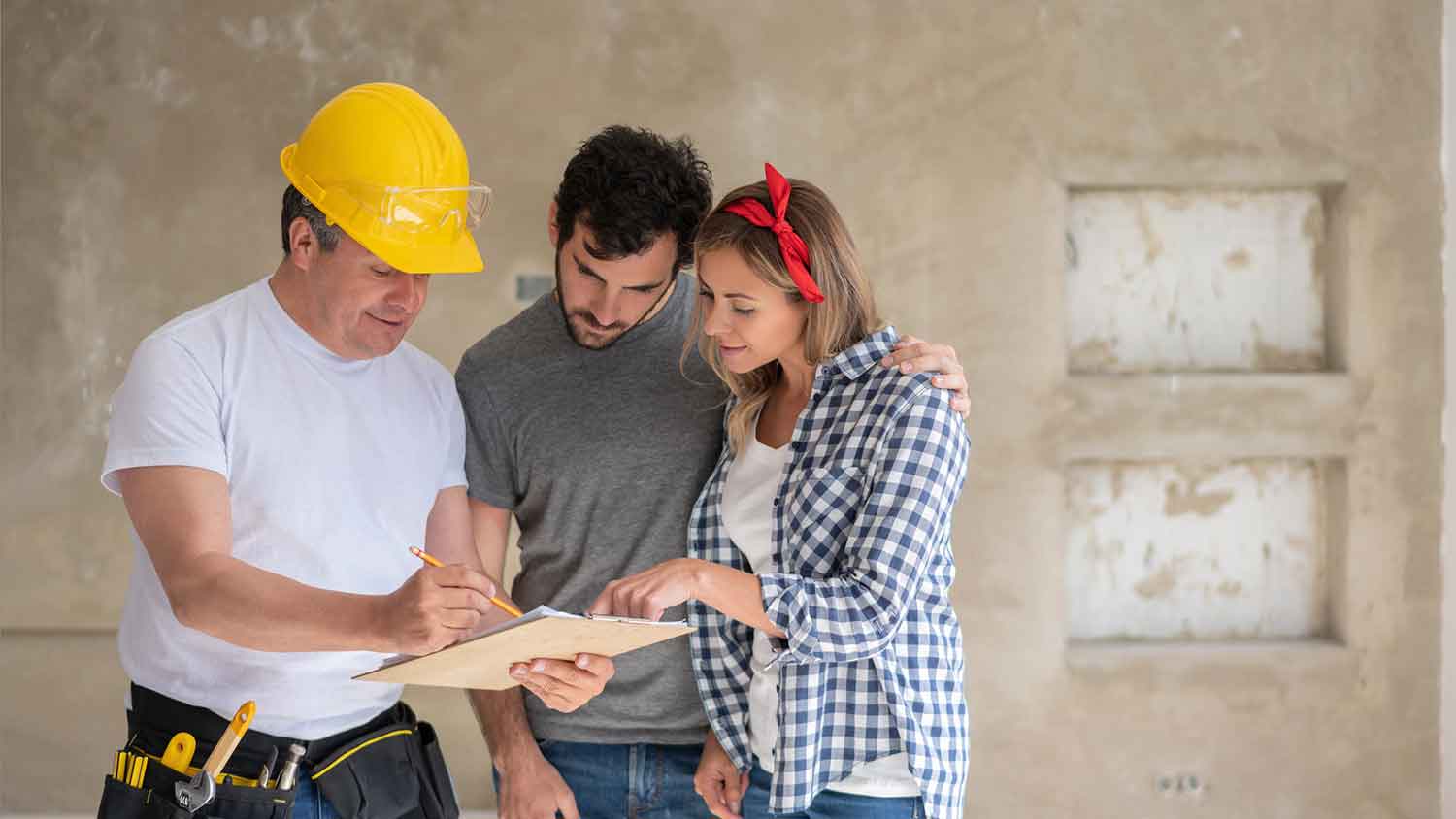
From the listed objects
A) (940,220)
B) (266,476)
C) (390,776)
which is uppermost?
(940,220)

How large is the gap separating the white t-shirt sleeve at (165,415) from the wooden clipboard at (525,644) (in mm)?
347

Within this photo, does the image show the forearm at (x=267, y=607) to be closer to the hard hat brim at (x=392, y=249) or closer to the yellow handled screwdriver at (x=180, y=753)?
the yellow handled screwdriver at (x=180, y=753)

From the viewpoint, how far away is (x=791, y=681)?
2.04 metres

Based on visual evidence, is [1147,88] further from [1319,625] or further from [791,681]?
[791,681]

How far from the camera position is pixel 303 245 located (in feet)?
6.15

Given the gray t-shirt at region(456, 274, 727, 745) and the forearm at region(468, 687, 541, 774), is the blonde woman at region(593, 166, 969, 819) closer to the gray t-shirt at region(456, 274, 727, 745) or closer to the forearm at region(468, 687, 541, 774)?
the gray t-shirt at region(456, 274, 727, 745)

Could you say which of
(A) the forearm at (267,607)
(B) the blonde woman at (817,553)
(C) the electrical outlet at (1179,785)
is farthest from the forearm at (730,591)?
(C) the electrical outlet at (1179,785)

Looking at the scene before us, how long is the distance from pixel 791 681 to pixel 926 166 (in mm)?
2832

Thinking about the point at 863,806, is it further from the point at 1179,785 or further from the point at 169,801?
the point at 1179,785

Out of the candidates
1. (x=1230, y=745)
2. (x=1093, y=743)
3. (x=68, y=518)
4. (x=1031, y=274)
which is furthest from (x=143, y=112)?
(x=1230, y=745)

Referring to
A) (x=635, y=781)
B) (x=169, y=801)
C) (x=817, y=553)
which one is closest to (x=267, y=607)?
(x=169, y=801)

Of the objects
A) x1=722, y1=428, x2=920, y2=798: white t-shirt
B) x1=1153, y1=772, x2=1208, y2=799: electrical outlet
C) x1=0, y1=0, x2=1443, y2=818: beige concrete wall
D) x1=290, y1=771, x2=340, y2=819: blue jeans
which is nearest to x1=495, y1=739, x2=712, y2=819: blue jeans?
x1=722, y1=428, x2=920, y2=798: white t-shirt

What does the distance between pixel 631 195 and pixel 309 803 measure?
1065mm

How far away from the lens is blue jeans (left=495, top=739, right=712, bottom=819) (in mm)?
2340
